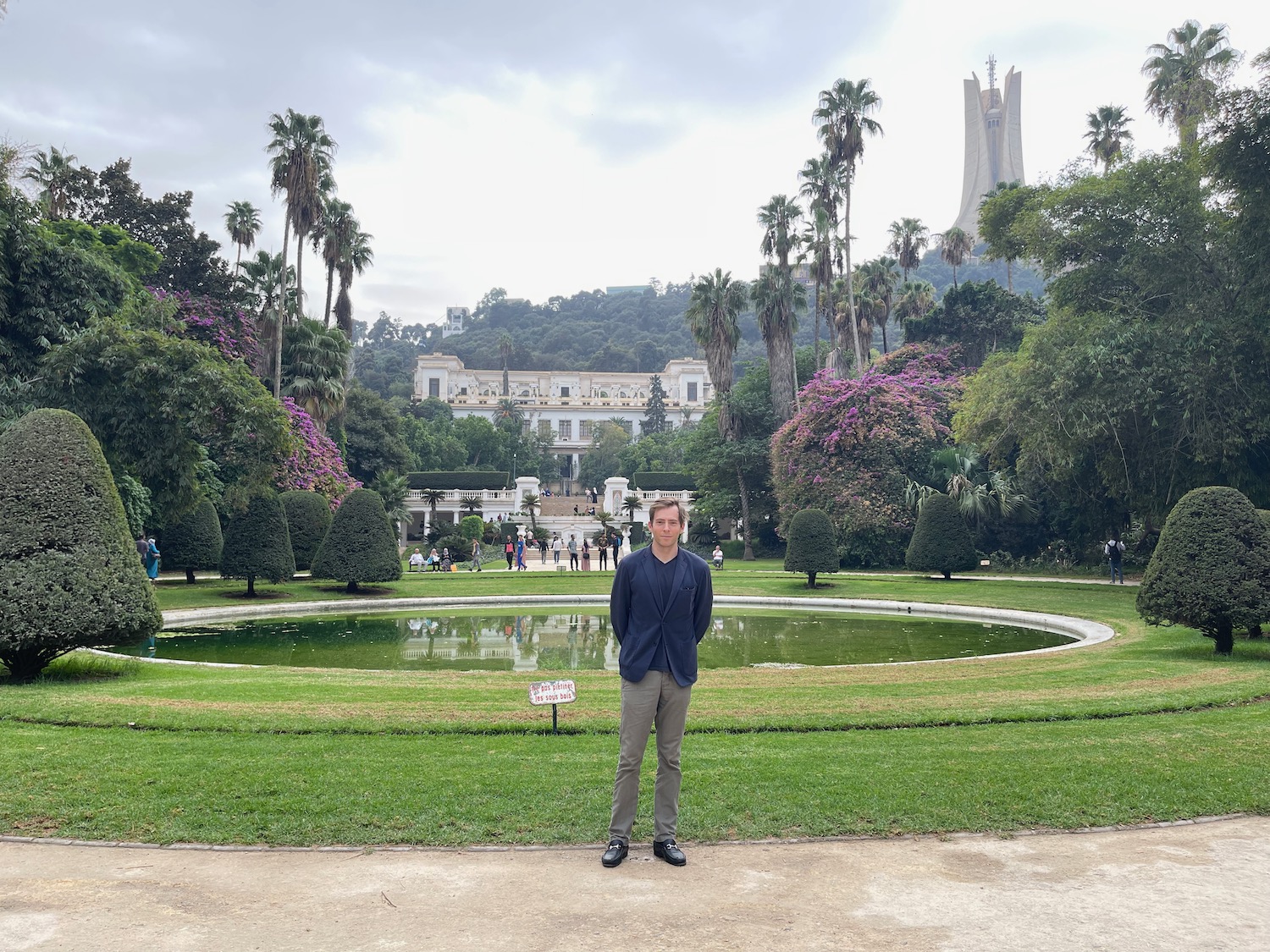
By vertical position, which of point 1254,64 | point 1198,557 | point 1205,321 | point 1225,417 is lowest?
point 1198,557

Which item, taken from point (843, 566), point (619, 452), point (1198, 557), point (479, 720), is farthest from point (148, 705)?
point (619, 452)

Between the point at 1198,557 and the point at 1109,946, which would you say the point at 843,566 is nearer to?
the point at 1198,557

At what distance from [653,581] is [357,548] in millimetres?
19413

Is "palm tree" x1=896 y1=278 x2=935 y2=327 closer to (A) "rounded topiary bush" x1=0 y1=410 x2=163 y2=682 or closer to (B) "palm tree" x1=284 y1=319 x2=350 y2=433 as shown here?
(B) "palm tree" x1=284 y1=319 x2=350 y2=433

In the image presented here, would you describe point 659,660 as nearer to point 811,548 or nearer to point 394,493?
point 811,548

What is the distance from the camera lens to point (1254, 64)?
1914 centimetres

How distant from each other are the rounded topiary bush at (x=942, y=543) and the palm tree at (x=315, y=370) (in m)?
21.7

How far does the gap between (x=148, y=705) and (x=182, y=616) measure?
10.7m

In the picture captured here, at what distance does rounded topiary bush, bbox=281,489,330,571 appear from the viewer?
25.4 metres

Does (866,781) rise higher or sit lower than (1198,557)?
lower

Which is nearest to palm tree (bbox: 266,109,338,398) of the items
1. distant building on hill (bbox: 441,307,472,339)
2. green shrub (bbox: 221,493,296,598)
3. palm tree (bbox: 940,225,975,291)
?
green shrub (bbox: 221,493,296,598)

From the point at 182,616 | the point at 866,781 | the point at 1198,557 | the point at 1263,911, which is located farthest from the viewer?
the point at 182,616

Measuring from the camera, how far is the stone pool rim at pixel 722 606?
1672 centimetres

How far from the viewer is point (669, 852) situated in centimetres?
439
